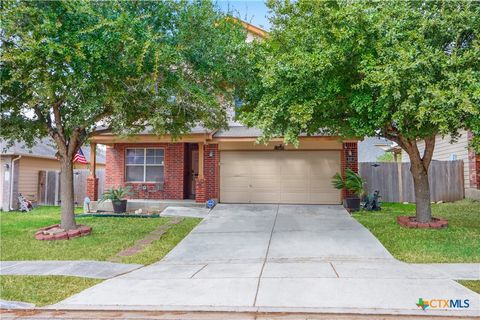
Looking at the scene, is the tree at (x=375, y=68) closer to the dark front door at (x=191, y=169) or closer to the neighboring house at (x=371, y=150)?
the dark front door at (x=191, y=169)

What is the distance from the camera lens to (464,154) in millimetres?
16594

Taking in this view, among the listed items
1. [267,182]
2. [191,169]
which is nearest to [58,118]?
[191,169]

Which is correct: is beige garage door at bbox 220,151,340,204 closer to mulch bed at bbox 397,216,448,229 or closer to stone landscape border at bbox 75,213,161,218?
stone landscape border at bbox 75,213,161,218

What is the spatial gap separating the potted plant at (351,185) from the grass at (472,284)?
7430 mm

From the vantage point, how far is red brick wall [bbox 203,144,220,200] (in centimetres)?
1570

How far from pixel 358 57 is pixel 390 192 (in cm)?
984

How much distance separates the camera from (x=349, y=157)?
15.2 metres

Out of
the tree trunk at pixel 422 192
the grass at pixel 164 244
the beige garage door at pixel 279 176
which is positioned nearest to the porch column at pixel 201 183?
the beige garage door at pixel 279 176

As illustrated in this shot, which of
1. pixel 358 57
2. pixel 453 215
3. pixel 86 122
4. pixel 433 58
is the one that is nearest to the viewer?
pixel 433 58

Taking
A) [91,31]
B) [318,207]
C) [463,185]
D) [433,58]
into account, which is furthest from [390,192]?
[91,31]

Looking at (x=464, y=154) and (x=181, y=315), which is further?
(x=464, y=154)

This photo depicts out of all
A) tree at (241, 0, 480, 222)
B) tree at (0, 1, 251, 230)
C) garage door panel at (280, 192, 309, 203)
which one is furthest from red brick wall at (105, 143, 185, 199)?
tree at (241, 0, 480, 222)

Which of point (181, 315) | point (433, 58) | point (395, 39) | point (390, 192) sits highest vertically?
point (395, 39)

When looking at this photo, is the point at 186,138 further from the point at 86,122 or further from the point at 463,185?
the point at 463,185
